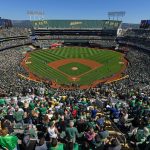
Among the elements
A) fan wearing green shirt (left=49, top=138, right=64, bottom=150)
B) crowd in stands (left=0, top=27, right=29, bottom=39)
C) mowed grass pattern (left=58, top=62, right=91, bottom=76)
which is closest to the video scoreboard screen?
mowed grass pattern (left=58, top=62, right=91, bottom=76)

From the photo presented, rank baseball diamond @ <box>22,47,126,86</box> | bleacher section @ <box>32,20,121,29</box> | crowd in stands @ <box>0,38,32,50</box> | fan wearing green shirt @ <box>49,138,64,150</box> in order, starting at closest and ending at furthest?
fan wearing green shirt @ <box>49,138,64,150</box> < baseball diamond @ <box>22,47,126,86</box> < crowd in stands @ <box>0,38,32,50</box> < bleacher section @ <box>32,20,121,29</box>

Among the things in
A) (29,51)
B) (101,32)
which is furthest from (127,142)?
(101,32)

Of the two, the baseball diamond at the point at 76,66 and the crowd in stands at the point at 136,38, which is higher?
the crowd in stands at the point at 136,38

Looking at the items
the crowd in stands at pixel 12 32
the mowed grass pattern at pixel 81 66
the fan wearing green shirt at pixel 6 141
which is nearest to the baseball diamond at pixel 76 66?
the mowed grass pattern at pixel 81 66

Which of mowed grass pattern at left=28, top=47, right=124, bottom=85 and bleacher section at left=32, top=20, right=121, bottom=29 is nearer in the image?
mowed grass pattern at left=28, top=47, right=124, bottom=85

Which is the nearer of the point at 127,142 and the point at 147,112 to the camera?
the point at 127,142

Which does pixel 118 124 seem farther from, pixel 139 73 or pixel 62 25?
pixel 62 25

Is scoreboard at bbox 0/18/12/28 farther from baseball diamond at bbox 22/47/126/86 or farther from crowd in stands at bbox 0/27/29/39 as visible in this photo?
baseball diamond at bbox 22/47/126/86

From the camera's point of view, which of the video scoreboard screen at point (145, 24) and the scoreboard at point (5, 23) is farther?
the scoreboard at point (5, 23)

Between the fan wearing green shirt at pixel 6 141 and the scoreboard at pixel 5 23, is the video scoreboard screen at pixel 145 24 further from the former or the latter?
the fan wearing green shirt at pixel 6 141
